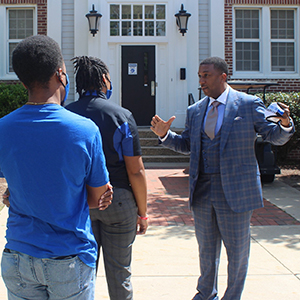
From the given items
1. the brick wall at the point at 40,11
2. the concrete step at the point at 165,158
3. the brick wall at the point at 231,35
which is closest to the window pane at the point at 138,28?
the brick wall at the point at 231,35

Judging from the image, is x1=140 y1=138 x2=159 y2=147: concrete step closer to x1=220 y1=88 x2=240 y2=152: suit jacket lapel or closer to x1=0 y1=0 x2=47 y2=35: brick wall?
x1=0 y1=0 x2=47 y2=35: brick wall

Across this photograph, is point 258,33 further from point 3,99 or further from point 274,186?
point 3,99

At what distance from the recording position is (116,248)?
2.68 metres

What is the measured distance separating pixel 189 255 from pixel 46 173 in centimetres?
314

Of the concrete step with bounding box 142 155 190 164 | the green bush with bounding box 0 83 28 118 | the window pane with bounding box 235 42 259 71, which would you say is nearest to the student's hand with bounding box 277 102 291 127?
the concrete step with bounding box 142 155 190 164

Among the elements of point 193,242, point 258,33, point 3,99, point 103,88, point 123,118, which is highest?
point 258,33

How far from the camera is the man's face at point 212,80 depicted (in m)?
3.19

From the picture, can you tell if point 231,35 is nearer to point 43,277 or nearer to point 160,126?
point 160,126

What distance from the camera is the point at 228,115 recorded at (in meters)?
3.12

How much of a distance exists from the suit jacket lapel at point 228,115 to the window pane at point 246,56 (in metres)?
10.0

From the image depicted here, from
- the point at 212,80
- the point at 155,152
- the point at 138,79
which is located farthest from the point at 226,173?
the point at 138,79

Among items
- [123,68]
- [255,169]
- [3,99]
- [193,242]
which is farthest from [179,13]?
[255,169]

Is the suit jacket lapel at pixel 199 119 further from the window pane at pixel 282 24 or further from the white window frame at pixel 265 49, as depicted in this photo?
the window pane at pixel 282 24

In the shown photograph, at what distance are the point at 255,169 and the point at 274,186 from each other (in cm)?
555
